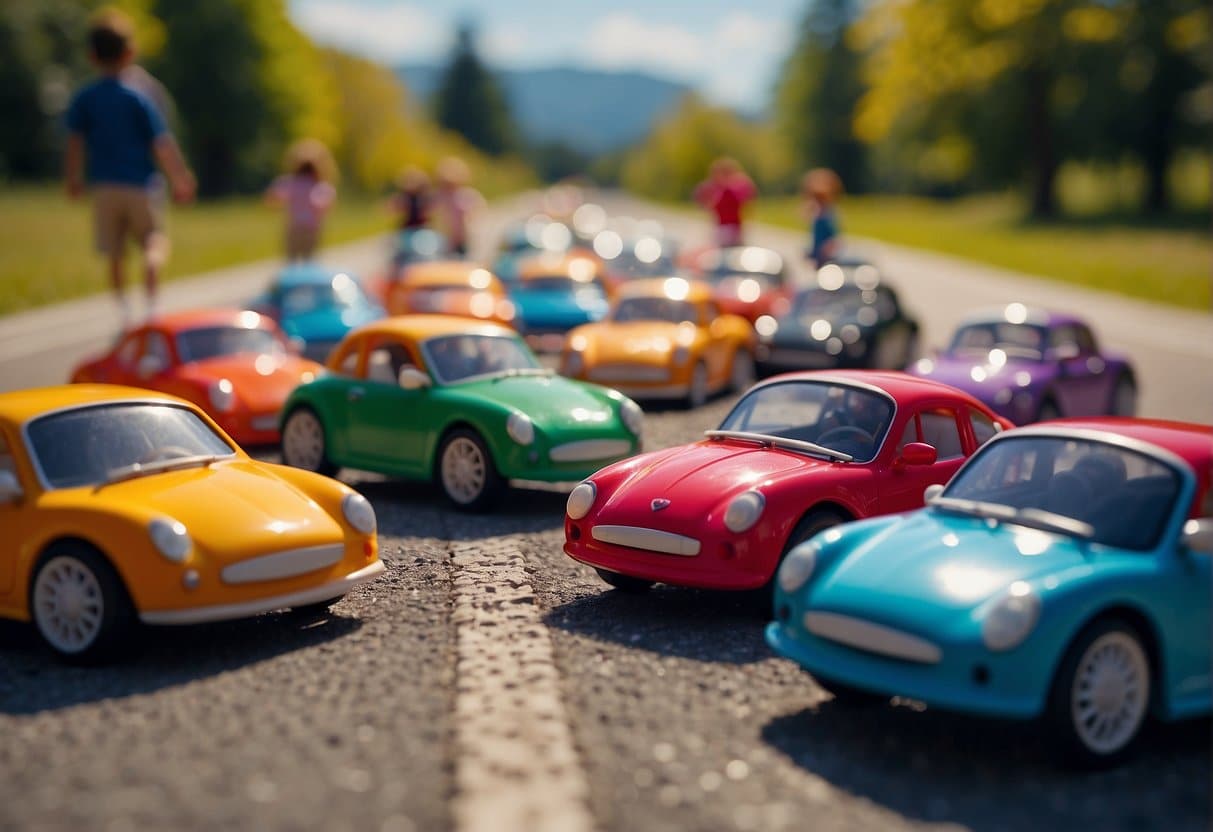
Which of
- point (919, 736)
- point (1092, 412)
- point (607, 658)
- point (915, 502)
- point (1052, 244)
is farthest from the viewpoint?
point (1052, 244)

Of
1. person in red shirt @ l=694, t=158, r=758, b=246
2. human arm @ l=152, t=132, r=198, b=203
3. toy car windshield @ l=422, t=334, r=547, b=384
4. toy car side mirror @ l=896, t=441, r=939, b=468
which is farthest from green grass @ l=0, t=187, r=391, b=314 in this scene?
toy car side mirror @ l=896, t=441, r=939, b=468

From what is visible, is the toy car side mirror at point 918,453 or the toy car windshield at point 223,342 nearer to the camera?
the toy car side mirror at point 918,453

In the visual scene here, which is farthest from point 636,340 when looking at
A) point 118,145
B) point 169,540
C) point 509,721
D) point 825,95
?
point 825,95

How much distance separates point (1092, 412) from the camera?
1352 cm

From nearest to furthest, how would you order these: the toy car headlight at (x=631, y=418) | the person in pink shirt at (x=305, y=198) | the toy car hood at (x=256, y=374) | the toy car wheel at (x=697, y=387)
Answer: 1. the toy car headlight at (x=631, y=418)
2. the toy car hood at (x=256, y=374)
3. the toy car wheel at (x=697, y=387)
4. the person in pink shirt at (x=305, y=198)

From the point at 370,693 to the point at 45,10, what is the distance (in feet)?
301

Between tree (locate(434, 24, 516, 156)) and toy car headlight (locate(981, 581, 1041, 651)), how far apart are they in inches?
6989

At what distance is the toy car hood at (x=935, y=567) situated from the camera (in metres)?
5.74

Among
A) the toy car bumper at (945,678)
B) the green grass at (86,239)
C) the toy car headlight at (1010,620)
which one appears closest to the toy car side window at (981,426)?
the toy car bumper at (945,678)

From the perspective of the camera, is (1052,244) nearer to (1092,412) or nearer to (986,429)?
(1092,412)

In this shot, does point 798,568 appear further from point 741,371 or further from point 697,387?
point 741,371

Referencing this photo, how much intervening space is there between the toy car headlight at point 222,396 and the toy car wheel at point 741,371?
229 inches

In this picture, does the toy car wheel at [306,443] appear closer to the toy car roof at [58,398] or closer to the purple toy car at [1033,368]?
the toy car roof at [58,398]

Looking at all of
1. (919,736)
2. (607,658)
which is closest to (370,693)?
(607,658)
